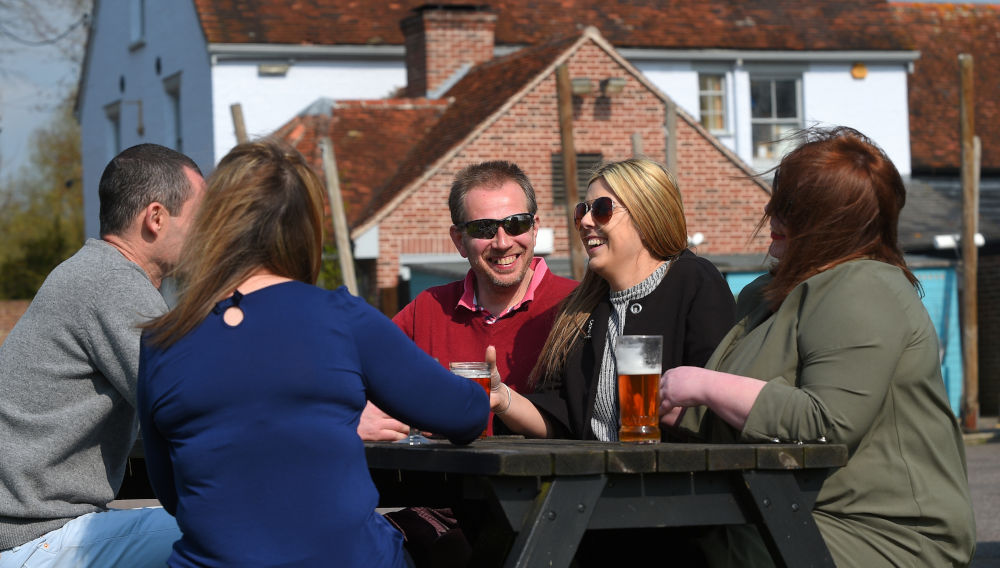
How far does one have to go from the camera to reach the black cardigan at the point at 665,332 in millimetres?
Answer: 4574

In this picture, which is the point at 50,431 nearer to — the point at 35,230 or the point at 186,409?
the point at 186,409

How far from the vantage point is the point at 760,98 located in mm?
27359

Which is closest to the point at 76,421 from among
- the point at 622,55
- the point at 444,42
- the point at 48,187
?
the point at 444,42

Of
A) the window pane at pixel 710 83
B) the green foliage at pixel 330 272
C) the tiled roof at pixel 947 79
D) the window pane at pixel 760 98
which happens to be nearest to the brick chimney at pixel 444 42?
the window pane at pixel 710 83

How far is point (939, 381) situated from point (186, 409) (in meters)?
1.94

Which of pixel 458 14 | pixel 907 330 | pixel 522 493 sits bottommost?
pixel 522 493

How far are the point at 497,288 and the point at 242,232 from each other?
2.24 metres

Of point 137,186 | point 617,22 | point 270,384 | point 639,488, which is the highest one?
point 617,22

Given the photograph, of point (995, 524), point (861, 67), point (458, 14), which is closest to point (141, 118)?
point (458, 14)

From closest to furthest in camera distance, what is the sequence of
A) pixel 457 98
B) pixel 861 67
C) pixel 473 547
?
1. pixel 473 547
2. pixel 457 98
3. pixel 861 67

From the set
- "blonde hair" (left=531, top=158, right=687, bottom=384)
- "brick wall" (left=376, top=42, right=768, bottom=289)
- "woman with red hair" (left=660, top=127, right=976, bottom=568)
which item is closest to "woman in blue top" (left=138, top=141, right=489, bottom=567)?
"woman with red hair" (left=660, top=127, right=976, bottom=568)

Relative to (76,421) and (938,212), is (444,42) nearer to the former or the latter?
(938,212)

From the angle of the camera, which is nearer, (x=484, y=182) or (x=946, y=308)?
(x=484, y=182)

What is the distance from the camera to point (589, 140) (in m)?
23.2
